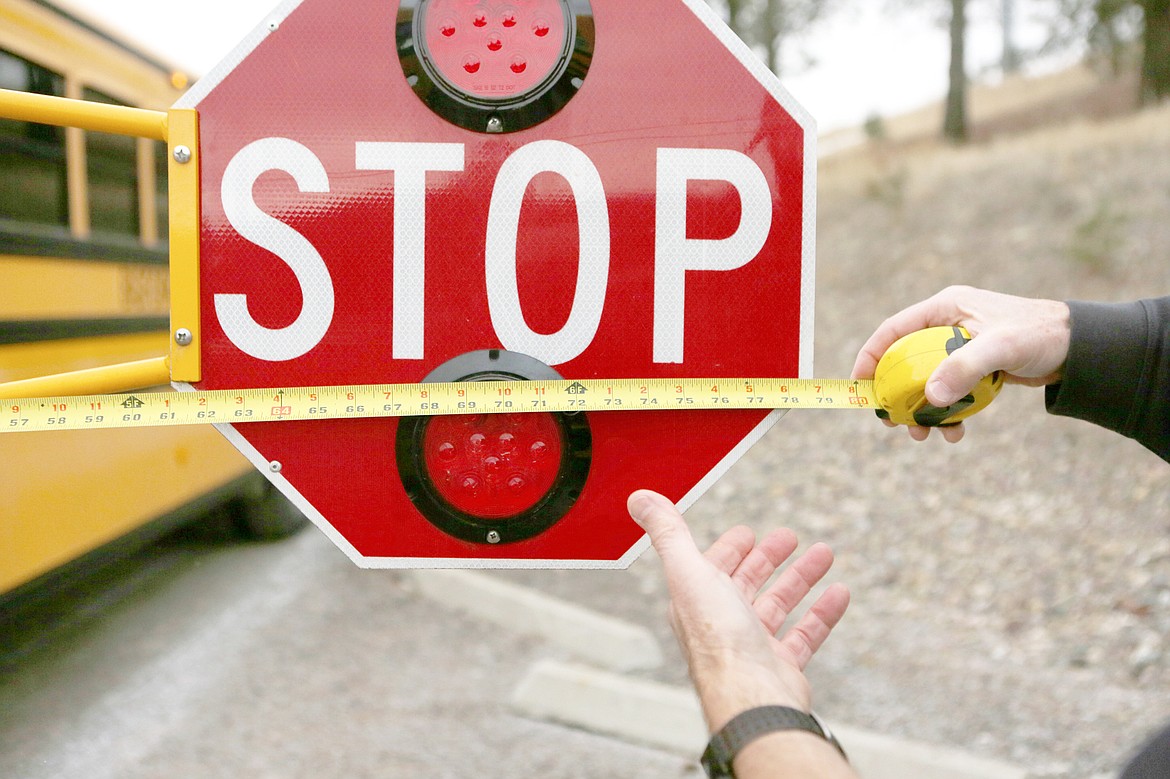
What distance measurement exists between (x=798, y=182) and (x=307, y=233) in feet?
2.15

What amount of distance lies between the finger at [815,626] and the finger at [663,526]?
0.27 metres

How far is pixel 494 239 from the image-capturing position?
4.50ft

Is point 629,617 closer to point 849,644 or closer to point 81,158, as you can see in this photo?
point 849,644

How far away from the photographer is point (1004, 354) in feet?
4.84

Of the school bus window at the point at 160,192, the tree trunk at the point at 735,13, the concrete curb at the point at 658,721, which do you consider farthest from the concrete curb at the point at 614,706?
the tree trunk at the point at 735,13

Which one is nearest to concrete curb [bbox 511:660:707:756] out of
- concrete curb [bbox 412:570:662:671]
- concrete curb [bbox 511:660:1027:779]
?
concrete curb [bbox 511:660:1027:779]

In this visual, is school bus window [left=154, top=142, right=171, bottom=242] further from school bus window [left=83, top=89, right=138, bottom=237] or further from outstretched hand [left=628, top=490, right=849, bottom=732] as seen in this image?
outstretched hand [left=628, top=490, right=849, bottom=732]

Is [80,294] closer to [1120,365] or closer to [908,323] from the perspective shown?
[908,323]

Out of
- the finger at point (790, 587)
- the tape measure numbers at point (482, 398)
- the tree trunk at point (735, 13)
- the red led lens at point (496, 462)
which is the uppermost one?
the tree trunk at point (735, 13)

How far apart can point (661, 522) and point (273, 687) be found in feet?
10.1

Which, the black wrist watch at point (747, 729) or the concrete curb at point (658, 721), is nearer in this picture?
the black wrist watch at point (747, 729)

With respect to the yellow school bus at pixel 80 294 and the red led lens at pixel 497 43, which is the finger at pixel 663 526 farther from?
the yellow school bus at pixel 80 294

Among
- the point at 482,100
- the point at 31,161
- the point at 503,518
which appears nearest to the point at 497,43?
the point at 482,100

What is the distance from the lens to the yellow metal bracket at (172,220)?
1.36m
